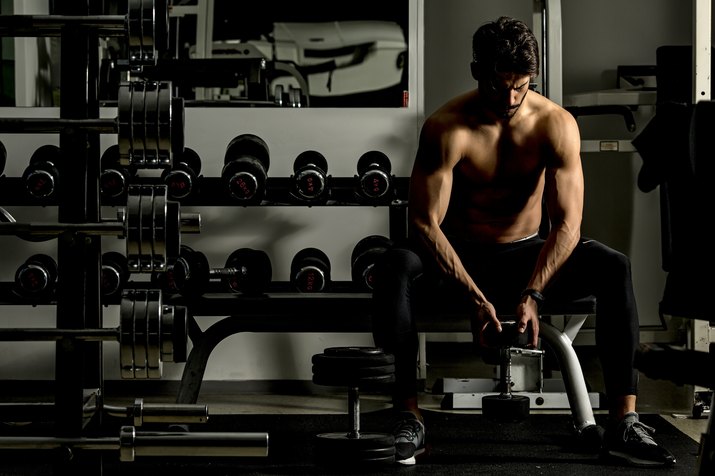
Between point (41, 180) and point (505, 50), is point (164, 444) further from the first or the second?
point (41, 180)

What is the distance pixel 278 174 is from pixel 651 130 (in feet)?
7.54

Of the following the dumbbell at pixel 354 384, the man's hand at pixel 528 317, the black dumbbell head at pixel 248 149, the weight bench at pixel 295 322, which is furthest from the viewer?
the black dumbbell head at pixel 248 149

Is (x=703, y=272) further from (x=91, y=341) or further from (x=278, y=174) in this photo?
(x=278, y=174)

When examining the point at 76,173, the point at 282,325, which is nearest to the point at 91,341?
the point at 76,173

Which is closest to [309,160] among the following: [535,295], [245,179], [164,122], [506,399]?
[245,179]

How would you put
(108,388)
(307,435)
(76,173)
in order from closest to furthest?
1. (76,173)
2. (307,435)
3. (108,388)

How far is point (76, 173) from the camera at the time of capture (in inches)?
70.4

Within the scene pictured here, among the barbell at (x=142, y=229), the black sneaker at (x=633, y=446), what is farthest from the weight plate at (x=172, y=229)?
the black sneaker at (x=633, y=446)

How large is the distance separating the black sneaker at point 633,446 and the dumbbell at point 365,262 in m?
1.02

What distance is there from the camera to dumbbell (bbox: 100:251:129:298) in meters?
3.24

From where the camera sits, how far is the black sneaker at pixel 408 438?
7.66ft

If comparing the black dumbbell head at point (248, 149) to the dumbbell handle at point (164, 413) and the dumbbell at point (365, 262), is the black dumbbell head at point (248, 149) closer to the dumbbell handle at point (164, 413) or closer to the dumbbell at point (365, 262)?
the dumbbell at point (365, 262)

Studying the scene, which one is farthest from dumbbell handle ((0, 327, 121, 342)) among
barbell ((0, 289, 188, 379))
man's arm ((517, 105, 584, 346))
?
man's arm ((517, 105, 584, 346))

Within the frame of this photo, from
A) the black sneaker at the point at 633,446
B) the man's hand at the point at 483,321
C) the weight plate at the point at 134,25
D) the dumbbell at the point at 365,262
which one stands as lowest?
the black sneaker at the point at 633,446
